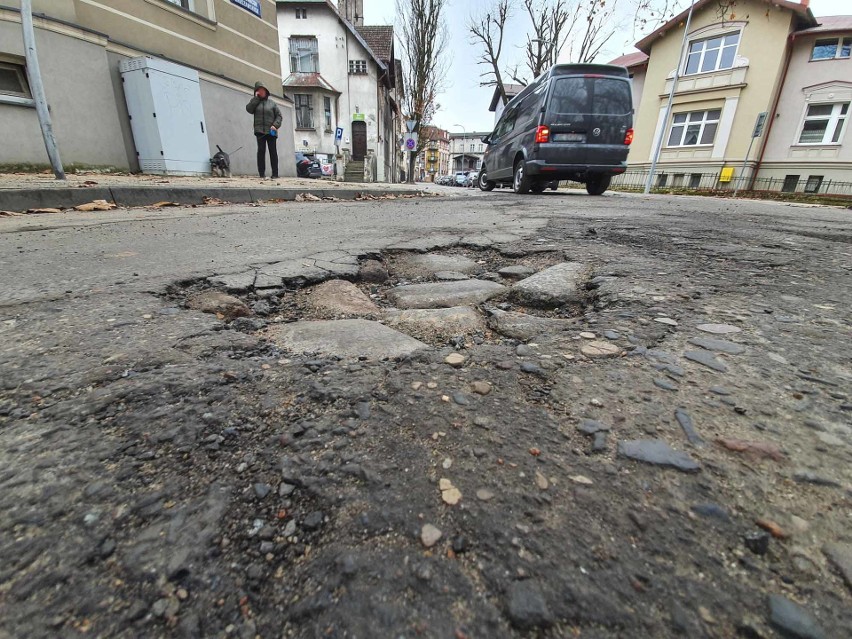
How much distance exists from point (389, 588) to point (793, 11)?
25103 mm

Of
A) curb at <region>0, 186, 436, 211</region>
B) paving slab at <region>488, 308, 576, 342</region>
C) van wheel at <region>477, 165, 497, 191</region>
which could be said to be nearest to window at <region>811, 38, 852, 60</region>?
van wheel at <region>477, 165, 497, 191</region>

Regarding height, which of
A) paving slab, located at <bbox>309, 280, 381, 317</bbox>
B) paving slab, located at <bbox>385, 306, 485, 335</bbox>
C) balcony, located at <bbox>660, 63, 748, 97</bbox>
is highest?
balcony, located at <bbox>660, 63, 748, 97</bbox>

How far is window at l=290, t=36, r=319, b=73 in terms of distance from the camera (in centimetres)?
2305

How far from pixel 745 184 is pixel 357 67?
21.2 m

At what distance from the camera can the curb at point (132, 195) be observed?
13.5 feet

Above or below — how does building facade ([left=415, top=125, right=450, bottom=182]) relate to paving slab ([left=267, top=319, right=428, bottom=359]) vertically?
above

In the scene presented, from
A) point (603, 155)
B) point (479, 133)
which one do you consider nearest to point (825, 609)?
point (603, 155)

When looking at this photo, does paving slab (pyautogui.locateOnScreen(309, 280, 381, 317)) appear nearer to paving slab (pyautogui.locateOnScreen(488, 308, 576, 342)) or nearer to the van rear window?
paving slab (pyautogui.locateOnScreen(488, 308, 576, 342))

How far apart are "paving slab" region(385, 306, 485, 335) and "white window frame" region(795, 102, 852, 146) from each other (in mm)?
24307

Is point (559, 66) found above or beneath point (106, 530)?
above

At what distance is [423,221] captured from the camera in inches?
171

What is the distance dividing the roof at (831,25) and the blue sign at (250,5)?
21.5 meters

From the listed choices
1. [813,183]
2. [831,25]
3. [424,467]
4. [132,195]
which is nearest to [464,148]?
[831,25]

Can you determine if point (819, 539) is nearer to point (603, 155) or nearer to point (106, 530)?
point (106, 530)
